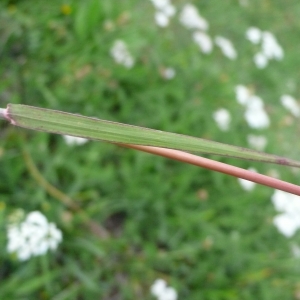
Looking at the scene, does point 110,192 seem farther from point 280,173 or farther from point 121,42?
point 280,173

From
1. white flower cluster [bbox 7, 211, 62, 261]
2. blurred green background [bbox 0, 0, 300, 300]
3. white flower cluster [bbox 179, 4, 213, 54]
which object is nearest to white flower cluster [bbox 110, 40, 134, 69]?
blurred green background [bbox 0, 0, 300, 300]

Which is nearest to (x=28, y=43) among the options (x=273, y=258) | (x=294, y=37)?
(x=273, y=258)

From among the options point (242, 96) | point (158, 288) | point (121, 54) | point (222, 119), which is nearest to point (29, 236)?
point (158, 288)

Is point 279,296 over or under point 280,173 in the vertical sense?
under

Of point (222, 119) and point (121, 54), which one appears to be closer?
point (121, 54)

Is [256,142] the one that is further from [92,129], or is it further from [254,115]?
[92,129]

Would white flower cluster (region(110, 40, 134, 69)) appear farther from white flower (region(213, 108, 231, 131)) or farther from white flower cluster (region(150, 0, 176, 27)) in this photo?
white flower (region(213, 108, 231, 131))
